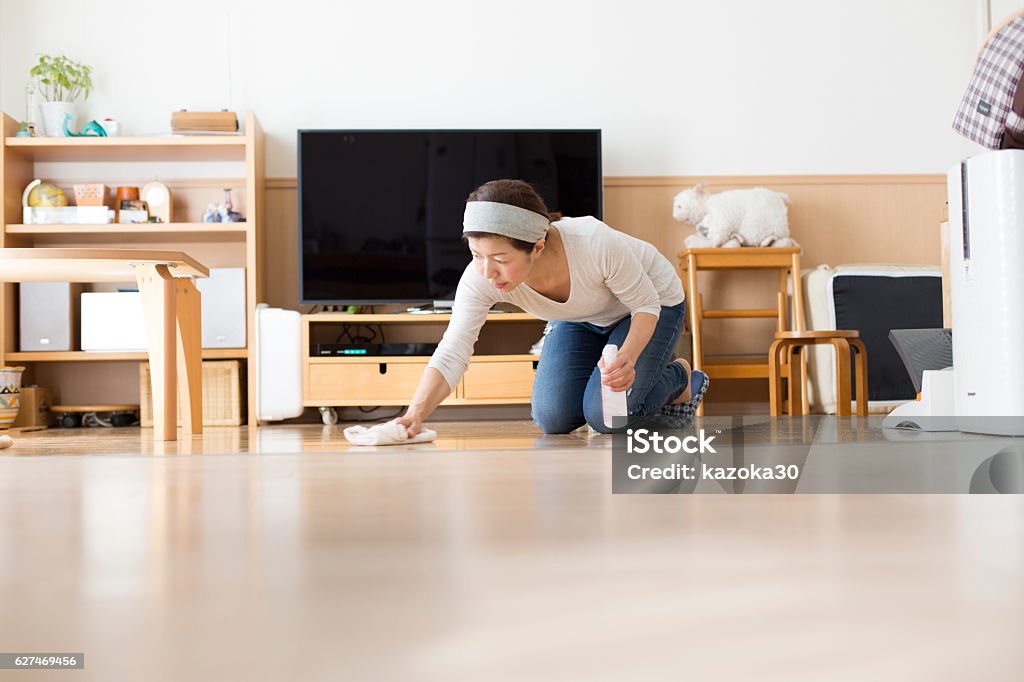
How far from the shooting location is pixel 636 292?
6.29 feet

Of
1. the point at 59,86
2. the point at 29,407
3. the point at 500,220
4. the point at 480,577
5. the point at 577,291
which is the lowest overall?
the point at 480,577

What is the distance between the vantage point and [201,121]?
3.64m

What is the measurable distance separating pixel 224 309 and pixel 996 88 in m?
2.97

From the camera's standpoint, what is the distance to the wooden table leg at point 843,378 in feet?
7.89

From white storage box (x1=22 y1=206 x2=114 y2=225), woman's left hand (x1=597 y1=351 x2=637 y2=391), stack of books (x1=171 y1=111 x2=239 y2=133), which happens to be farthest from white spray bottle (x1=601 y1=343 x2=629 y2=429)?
white storage box (x1=22 y1=206 x2=114 y2=225)

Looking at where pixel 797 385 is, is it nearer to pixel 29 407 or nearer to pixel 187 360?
pixel 187 360

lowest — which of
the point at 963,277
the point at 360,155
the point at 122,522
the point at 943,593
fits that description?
the point at 943,593

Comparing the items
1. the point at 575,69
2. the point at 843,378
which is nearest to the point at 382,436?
the point at 843,378

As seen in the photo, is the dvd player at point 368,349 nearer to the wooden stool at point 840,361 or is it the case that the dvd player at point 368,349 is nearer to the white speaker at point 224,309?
the white speaker at point 224,309

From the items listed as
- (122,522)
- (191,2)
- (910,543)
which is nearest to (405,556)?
(122,522)

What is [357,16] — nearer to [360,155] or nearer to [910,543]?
[360,155]

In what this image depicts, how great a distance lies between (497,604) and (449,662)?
0.13 m

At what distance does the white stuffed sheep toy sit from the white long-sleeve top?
182 centimetres

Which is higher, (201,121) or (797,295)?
(201,121)
